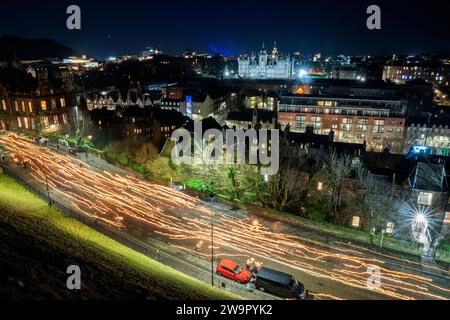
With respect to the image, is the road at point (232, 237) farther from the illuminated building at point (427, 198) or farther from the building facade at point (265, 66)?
the building facade at point (265, 66)

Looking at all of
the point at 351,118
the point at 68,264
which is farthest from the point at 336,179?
the point at 351,118

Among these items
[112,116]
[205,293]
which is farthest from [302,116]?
[205,293]

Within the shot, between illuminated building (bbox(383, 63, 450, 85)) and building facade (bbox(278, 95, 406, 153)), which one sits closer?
building facade (bbox(278, 95, 406, 153))

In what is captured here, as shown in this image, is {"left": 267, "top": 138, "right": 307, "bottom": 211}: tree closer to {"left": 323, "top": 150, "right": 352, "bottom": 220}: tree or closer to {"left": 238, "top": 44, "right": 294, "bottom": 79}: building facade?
{"left": 323, "top": 150, "right": 352, "bottom": 220}: tree

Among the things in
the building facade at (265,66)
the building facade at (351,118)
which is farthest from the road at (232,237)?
the building facade at (265,66)

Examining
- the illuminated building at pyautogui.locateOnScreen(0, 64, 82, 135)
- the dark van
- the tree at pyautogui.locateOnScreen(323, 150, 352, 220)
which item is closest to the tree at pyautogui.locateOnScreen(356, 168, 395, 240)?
the tree at pyautogui.locateOnScreen(323, 150, 352, 220)

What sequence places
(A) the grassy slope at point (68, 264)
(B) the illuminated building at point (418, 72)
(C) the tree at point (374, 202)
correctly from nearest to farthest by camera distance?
(A) the grassy slope at point (68, 264) → (C) the tree at point (374, 202) → (B) the illuminated building at point (418, 72)

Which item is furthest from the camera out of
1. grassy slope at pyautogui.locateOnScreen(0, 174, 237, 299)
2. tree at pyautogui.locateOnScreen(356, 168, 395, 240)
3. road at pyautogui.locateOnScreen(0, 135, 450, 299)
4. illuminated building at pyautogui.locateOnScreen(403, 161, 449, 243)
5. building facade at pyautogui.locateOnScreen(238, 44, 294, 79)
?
building facade at pyautogui.locateOnScreen(238, 44, 294, 79)
